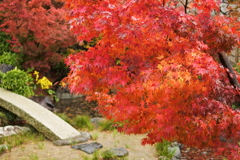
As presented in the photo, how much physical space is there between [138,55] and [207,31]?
0.89 meters

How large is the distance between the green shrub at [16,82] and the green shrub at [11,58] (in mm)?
1596

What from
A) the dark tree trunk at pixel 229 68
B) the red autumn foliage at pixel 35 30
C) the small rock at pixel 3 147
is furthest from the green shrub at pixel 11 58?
the dark tree trunk at pixel 229 68

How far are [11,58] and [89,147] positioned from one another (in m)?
5.81

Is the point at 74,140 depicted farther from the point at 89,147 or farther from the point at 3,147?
the point at 3,147

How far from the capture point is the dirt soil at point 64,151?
5145 millimetres

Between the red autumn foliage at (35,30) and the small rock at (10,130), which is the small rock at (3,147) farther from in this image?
the red autumn foliage at (35,30)

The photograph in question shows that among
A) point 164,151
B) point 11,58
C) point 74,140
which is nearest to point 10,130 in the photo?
point 74,140

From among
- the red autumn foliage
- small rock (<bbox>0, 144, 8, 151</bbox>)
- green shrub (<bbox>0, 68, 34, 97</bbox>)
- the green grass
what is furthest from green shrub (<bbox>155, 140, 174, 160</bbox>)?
the red autumn foliage

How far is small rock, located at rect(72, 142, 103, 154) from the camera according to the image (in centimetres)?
540

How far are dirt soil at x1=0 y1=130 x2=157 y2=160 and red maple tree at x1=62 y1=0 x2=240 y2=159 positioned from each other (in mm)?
1887

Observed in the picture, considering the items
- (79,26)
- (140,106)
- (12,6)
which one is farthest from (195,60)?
(12,6)

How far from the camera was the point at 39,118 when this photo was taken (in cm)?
643

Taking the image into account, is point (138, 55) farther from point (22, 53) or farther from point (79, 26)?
point (22, 53)

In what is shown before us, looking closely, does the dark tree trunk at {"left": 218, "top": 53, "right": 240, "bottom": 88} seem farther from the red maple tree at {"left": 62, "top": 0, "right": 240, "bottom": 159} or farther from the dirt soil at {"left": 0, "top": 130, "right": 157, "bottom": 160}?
the dirt soil at {"left": 0, "top": 130, "right": 157, "bottom": 160}
